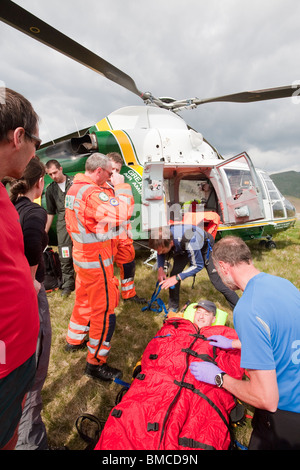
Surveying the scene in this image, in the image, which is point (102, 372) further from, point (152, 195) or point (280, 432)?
point (152, 195)

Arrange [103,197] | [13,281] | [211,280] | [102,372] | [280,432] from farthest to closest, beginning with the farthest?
[211,280] → [102,372] → [103,197] → [280,432] → [13,281]

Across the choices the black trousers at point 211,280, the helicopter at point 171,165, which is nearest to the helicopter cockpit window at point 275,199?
the helicopter at point 171,165

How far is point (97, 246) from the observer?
2.37 metres

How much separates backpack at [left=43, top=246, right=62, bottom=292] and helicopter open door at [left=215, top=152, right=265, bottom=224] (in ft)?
13.6

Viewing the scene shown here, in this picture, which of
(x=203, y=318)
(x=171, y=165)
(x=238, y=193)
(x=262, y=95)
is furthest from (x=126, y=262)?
(x=262, y=95)

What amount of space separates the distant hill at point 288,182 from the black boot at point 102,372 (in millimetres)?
125682

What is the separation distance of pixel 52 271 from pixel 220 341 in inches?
135

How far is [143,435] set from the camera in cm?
144

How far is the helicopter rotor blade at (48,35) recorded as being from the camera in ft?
7.88

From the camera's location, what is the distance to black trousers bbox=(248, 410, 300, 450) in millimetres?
1410

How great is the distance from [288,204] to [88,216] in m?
8.45

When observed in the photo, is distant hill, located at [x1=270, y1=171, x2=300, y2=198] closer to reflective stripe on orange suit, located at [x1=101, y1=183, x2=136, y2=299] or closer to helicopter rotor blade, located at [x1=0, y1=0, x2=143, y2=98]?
reflective stripe on orange suit, located at [x1=101, y1=183, x2=136, y2=299]

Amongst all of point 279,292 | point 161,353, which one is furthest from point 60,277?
point 279,292
